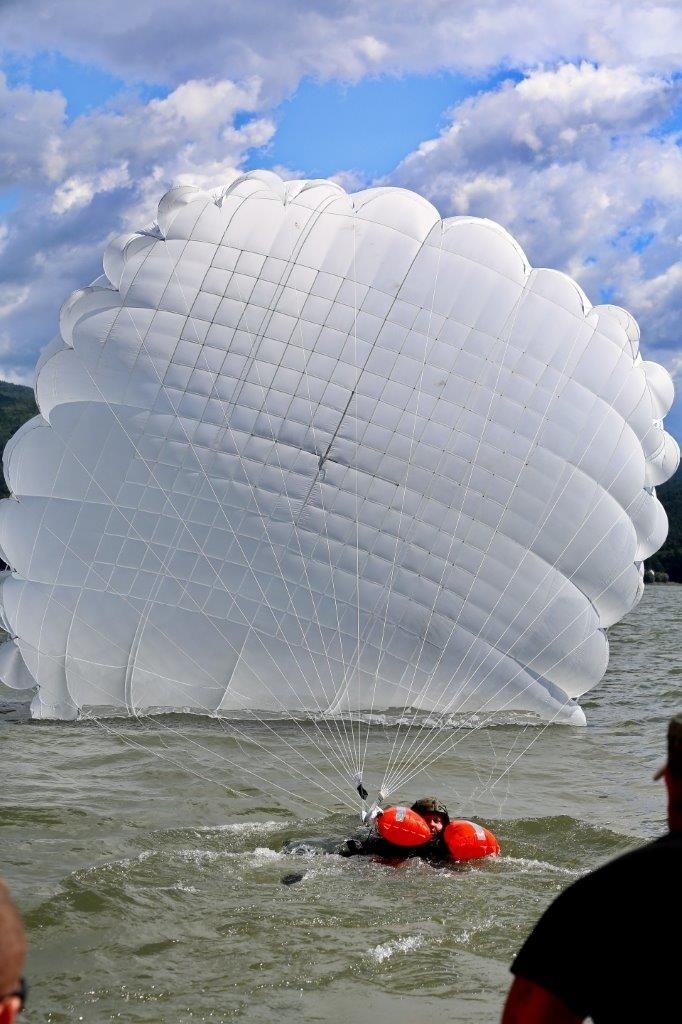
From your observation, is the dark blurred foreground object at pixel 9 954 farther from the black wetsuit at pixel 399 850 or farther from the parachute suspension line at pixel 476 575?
the parachute suspension line at pixel 476 575

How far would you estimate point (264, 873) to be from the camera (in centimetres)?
791

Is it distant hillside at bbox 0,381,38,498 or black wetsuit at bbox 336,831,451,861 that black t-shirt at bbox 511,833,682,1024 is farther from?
distant hillside at bbox 0,381,38,498

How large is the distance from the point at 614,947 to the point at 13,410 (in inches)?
5519

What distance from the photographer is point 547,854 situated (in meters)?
8.85

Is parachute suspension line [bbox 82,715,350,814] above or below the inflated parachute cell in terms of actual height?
below

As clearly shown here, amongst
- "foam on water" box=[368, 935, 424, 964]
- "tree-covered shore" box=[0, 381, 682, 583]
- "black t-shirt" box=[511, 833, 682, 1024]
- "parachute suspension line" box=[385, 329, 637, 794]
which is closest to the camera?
"black t-shirt" box=[511, 833, 682, 1024]

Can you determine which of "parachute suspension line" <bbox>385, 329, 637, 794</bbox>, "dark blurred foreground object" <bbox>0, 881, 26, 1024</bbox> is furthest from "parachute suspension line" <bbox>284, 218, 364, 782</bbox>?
"dark blurred foreground object" <bbox>0, 881, 26, 1024</bbox>

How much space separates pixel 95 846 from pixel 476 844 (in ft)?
9.97

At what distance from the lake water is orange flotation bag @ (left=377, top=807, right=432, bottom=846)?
219mm

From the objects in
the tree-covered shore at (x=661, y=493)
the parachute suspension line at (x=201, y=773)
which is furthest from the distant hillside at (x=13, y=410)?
the parachute suspension line at (x=201, y=773)

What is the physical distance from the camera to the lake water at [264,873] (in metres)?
5.97

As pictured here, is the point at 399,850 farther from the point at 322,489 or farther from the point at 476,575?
the point at 322,489

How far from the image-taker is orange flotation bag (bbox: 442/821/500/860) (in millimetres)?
8008

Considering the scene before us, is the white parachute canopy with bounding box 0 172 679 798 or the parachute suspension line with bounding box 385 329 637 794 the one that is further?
the parachute suspension line with bounding box 385 329 637 794
